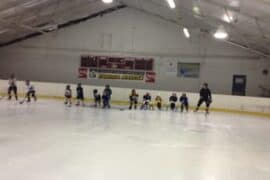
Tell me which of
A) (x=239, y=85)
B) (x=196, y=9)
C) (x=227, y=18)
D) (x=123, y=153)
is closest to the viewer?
(x=123, y=153)

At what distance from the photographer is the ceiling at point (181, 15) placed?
10633 mm

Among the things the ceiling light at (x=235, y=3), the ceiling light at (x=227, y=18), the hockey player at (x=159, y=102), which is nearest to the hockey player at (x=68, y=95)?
the hockey player at (x=159, y=102)

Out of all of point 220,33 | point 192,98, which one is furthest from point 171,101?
point 220,33

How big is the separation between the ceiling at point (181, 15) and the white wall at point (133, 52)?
0.63m

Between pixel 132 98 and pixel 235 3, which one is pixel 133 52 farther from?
pixel 235 3

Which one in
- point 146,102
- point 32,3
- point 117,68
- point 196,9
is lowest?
point 146,102

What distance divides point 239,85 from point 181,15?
6130mm

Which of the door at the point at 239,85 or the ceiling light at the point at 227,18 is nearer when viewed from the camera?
the ceiling light at the point at 227,18

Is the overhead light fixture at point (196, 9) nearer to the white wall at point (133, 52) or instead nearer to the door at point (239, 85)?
the white wall at point (133, 52)

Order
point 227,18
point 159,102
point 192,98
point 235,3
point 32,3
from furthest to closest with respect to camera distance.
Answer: point 192,98 < point 159,102 < point 32,3 < point 227,18 < point 235,3

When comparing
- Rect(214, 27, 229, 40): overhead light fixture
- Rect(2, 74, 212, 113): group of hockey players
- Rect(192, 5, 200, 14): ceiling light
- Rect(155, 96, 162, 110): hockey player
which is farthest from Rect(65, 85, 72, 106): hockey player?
Rect(214, 27, 229, 40): overhead light fixture

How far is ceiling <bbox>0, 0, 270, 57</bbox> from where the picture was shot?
1063cm

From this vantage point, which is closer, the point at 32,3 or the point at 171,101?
the point at 32,3

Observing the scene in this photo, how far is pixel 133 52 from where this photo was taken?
21.4m
